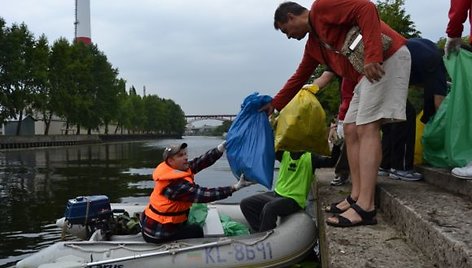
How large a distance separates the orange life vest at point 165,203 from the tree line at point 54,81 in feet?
139

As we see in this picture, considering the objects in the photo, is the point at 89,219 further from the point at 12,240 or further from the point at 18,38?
the point at 18,38

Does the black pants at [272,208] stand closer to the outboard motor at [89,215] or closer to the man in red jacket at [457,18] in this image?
the outboard motor at [89,215]

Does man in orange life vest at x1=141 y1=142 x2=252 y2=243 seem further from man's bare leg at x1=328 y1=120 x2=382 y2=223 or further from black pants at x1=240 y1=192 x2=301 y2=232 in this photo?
man's bare leg at x1=328 y1=120 x2=382 y2=223

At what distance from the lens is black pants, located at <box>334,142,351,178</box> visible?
6.50 m

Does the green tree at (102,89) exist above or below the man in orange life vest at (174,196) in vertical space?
above

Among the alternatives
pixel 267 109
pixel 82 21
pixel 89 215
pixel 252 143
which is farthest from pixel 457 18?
pixel 82 21

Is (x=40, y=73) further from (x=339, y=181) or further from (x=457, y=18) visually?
(x=457, y=18)

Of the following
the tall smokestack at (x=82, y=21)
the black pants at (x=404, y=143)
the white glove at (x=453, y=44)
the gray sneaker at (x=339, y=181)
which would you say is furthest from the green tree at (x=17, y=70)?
the tall smokestack at (x=82, y=21)

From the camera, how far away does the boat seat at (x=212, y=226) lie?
5.81 meters

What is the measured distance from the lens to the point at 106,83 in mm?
66438

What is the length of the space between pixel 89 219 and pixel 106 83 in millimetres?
62994

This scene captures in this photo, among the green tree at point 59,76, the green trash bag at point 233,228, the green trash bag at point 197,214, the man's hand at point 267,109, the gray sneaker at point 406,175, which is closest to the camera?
the gray sneaker at point 406,175

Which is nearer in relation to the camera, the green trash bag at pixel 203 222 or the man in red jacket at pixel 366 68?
the man in red jacket at pixel 366 68

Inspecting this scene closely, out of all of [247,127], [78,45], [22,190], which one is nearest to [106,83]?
[78,45]
